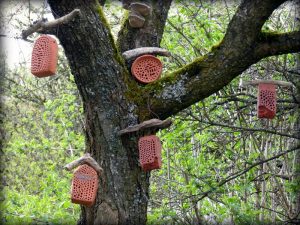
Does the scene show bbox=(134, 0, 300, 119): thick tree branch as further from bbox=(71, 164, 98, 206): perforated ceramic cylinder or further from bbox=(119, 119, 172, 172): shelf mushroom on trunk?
bbox=(71, 164, 98, 206): perforated ceramic cylinder

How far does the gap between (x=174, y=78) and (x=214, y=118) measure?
1.92m

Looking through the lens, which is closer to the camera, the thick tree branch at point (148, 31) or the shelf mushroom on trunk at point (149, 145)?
the shelf mushroom on trunk at point (149, 145)

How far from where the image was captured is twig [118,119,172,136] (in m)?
3.78

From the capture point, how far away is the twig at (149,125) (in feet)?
12.4

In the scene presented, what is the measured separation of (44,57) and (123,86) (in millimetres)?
659

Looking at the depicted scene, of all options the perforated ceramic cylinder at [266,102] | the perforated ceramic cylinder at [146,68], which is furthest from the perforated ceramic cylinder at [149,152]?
the perforated ceramic cylinder at [266,102]

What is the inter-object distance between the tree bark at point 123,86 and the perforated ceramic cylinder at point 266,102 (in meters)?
0.23

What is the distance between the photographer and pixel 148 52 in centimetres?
410

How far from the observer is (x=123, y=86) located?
398 centimetres

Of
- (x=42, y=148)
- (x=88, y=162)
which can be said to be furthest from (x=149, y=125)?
(x=42, y=148)

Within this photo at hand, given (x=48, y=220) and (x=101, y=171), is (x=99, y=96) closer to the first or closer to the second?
(x=101, y=171)

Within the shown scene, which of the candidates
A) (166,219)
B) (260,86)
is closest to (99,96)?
(260,86)

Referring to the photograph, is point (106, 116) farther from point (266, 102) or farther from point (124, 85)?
point (266, 102)

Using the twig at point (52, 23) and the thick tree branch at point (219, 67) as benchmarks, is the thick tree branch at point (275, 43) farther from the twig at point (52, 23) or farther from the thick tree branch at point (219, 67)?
the twig at point (52, 23)
